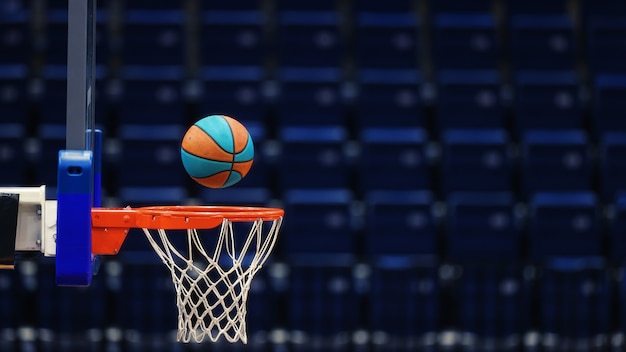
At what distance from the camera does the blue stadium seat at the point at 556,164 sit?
8.13 metres

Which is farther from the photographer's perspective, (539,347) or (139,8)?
(139,8)

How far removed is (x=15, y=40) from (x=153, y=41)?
1.26 meters

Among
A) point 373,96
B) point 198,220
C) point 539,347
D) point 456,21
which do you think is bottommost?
point 539,347

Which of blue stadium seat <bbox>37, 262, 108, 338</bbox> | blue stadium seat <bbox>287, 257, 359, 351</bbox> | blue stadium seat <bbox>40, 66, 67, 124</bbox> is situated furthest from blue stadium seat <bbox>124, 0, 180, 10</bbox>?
blue stadium seat <bbox>287, 257, 359, 351</bbox>

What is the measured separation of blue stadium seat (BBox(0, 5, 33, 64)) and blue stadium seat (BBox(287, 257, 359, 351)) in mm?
3502

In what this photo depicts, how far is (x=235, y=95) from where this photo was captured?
838 centimetres

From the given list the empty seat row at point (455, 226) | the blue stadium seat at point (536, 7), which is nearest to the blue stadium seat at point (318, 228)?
the empty seat row at point (455, 226)

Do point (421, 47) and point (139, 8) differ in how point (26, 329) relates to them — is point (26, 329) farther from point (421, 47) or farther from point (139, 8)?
point (421, 47)

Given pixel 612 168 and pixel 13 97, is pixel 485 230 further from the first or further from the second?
pixel 13 97

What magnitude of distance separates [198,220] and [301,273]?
3.38 meters

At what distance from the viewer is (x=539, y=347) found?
6.97 m

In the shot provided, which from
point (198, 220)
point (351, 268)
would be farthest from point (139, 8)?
point (198, 220)

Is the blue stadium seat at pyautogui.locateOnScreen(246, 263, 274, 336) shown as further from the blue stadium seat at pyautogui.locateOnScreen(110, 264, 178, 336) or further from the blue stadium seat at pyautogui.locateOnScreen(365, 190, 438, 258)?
the blue stadium seat at pyautogui.locateOnScreen(365, 190, 438, 258)

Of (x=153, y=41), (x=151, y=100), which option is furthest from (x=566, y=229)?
(x=153, y=41)
